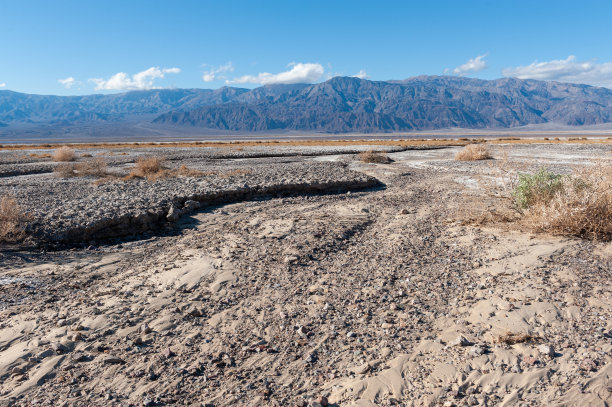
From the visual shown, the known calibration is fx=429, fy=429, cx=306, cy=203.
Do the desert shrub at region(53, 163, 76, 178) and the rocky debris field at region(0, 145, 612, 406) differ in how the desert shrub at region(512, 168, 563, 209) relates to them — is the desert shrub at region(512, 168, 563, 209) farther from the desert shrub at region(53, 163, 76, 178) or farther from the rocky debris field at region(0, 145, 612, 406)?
the desert shrub at region(53, 163, 76, 178)

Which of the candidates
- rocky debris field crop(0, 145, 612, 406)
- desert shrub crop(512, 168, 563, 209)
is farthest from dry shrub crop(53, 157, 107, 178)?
desert shrub crop(512, 168, 563, 209)

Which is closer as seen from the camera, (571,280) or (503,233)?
(571,280)

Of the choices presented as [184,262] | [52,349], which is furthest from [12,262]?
[52,349]

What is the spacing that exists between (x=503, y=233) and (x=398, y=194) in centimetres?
495

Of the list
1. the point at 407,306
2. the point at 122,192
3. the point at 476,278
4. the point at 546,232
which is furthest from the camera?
the point at 122,192

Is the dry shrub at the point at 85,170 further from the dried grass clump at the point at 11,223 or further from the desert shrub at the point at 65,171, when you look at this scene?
the dried grass clump at the point at 11,223

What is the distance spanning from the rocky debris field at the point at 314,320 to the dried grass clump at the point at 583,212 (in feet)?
0.77

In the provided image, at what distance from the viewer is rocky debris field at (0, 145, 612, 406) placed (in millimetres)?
3420

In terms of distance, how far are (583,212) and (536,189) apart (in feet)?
3.76

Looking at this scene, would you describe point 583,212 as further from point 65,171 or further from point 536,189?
point 65,171

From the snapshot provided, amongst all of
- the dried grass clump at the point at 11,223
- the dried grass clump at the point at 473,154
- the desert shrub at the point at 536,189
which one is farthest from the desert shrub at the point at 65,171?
the dried grass clump at the point at 473,154

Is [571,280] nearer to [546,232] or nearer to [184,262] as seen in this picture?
[546,232]

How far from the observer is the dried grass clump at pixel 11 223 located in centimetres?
699

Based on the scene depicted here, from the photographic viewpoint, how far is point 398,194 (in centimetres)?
1194
